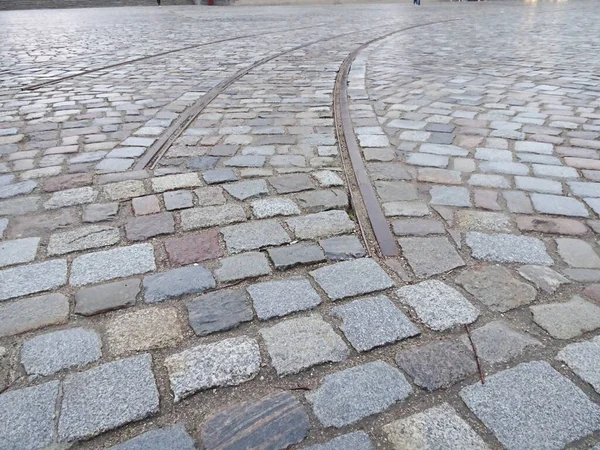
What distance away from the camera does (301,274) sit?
2240 mm

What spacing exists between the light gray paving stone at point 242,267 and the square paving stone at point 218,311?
4.1 inches

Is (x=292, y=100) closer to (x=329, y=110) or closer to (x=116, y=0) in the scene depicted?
(x=329, y=110)

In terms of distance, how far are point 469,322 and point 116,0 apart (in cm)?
3406

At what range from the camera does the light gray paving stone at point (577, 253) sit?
2287 mm

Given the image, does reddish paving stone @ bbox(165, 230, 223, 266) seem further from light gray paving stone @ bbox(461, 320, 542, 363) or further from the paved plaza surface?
light gray paving stone @ bbox(461, 320, 542, 363)

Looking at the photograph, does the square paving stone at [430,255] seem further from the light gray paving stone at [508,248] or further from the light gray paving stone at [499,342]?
the light gray paving stone at [499,342]

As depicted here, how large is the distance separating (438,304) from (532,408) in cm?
56

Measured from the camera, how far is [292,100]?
5250mm

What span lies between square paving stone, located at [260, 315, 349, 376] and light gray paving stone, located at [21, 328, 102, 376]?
619 millimetres

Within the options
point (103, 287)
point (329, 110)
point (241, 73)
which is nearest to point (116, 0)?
point (241, 73)

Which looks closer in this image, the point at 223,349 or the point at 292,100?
the point at 223,349

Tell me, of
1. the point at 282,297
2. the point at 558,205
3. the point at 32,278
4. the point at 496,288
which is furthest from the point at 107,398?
the point at 558,205

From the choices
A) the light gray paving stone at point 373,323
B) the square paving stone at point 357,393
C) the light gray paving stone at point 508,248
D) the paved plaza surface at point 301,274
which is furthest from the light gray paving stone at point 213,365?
the light gray paving stone at point 508,248

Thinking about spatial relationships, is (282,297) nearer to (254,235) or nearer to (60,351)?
(254,235)
